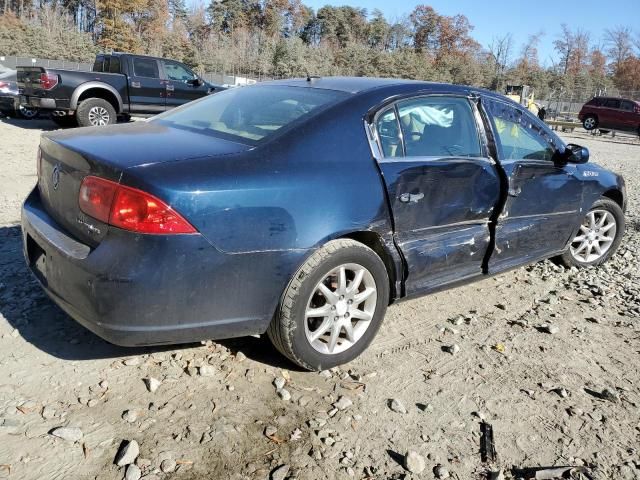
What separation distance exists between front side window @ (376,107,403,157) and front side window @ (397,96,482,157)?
52 mm

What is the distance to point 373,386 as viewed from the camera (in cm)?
284

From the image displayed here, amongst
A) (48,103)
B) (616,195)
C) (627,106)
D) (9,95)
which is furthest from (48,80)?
(627,106)

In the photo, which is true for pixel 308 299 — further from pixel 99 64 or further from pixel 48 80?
pixel 99 64

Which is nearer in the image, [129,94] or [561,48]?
[129,94]

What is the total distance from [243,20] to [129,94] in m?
63.0

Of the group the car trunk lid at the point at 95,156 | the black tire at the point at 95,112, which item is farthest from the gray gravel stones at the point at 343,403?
the black tire at the point at 95,112

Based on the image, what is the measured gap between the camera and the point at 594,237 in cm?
483

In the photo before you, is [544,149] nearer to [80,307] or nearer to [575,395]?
[575,395]

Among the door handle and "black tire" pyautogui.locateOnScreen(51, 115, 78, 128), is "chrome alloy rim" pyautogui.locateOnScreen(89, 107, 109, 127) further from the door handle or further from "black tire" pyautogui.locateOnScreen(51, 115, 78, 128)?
the door handle

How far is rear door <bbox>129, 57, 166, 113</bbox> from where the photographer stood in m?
12.0

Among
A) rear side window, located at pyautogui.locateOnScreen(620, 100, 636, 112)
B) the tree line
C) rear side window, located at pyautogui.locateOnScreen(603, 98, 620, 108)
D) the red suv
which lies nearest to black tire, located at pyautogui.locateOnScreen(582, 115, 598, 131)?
the red suv

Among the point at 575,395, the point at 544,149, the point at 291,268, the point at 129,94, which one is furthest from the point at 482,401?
the point at 129,94

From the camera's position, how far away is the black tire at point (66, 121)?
1144 cm

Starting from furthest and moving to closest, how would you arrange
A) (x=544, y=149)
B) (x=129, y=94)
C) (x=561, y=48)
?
(x=561, y=48) → (x=129, y=94) → (x=544, y=149)
